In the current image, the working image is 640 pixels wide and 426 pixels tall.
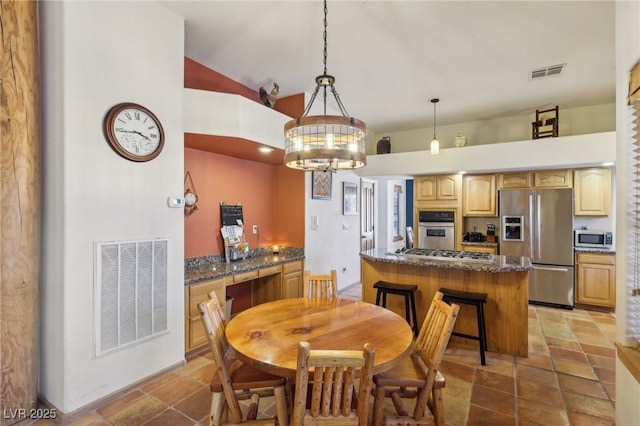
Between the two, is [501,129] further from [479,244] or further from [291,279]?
[291,279]

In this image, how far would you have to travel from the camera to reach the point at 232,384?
163 centimetres

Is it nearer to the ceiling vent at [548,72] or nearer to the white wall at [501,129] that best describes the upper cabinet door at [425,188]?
the white wall at [501,129]

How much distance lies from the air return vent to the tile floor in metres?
0.44

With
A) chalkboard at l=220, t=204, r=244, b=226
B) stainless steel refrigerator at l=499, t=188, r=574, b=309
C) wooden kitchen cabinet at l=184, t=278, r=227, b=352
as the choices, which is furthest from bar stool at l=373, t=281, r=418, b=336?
stainless steel refrigerator at l=499, t=188, r=574, b=309

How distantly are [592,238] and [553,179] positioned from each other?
3.30ft

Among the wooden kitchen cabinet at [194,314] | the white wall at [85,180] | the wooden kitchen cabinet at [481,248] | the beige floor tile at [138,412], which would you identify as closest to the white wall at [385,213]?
the wooden kitchen cabinet at [481,248]

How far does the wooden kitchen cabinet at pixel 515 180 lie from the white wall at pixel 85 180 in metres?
4.80

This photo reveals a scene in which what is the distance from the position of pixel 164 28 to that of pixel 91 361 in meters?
2.60

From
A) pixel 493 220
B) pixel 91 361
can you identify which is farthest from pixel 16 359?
pixel 493 220

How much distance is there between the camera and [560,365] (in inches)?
108

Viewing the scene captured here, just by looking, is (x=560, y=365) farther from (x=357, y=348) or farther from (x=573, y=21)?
(x=573, y=21)

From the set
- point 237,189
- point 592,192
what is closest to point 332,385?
point 237,189

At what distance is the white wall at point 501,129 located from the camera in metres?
4.57

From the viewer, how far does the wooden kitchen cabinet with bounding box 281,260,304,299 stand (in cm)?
387
